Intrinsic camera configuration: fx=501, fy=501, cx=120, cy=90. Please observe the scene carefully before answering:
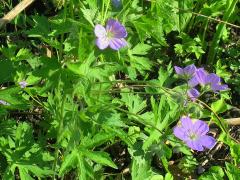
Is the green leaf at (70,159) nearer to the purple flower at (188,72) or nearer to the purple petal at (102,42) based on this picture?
the purple petal at (102,42)

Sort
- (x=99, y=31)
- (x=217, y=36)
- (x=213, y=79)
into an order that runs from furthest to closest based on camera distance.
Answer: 1. (x=217, y=36)
2. (x=213, y=79)
3. (x=99, y=31)

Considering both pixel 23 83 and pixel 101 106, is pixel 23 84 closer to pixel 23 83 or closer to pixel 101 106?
pixel 23 83

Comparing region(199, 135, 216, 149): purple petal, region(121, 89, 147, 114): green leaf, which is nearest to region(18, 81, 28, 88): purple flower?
region(121, 89, 147, 114): green leaf

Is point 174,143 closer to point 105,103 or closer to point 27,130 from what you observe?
point 105,103

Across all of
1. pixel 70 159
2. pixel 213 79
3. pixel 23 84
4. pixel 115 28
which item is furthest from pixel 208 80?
pixel 23 84

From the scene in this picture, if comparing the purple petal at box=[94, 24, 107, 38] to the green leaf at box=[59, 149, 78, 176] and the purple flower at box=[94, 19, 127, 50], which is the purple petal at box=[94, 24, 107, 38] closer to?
the purple flower at box=[94, 19, 127, 50]

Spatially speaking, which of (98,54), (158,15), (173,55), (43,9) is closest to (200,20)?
(173,55)

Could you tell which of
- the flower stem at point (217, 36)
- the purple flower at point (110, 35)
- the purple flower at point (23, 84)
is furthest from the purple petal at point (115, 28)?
the flower stem at point (217, 36)
